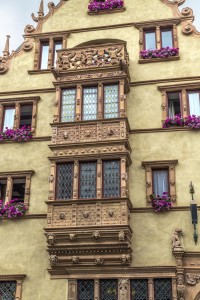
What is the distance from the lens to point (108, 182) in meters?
20.1

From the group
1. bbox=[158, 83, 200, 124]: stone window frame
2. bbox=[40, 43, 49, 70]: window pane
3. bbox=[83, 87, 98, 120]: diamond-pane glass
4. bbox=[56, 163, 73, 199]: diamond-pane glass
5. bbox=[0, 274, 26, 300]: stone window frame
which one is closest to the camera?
bbox=[0, 274, 26, 300]: stone window frame

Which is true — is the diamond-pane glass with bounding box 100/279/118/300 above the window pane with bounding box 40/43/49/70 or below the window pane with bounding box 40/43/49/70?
below

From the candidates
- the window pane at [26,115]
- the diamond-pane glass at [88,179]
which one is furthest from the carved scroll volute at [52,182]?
the window pane at [26,115]

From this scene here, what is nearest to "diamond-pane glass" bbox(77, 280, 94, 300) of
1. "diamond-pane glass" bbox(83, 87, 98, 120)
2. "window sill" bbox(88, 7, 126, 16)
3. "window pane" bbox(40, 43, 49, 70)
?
"diamond-pane glass" bbox(83, 87, 98, 120)

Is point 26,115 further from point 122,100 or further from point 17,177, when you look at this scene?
point 122,100

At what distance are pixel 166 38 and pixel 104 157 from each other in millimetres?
7505

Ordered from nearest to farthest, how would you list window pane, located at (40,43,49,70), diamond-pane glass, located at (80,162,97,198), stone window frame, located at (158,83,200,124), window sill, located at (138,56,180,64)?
diamond-pane glass, located at (80,162,97,198) < stone window frame, located at (158,83,200,124) < window sill, located at (138,56,180,64) < window pane, located at (40,43,49,70)

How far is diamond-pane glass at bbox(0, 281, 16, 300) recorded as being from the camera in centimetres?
1988

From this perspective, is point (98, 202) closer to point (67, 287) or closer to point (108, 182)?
point (108, 182)

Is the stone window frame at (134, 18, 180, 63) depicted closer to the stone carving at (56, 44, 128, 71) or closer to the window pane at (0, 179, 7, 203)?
the stone carving at (56, 44, 128, 71)

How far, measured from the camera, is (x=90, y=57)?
2250cm

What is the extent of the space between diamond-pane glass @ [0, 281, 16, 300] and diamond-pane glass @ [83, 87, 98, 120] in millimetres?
7720

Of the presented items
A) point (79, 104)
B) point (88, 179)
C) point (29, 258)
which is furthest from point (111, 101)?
point (29, 258)

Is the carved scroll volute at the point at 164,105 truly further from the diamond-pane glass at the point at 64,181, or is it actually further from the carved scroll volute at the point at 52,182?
the carved scroll volute at the point at 52,182
